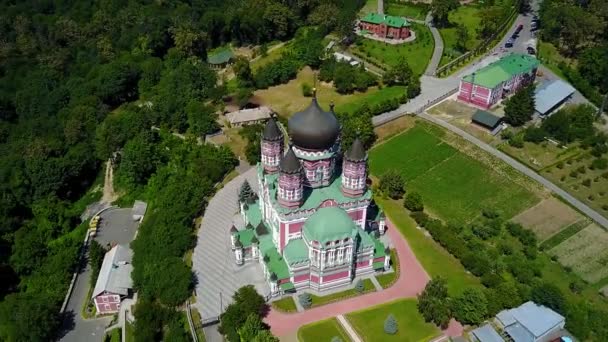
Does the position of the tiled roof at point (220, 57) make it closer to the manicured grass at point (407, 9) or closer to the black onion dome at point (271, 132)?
the manicured grass at point (407, 9)

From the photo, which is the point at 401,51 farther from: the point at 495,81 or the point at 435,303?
the point at 435,303

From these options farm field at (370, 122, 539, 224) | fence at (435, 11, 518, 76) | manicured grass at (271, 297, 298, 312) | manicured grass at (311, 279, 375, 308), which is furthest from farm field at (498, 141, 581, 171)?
manicured grass at (271, 297, 298, 312)

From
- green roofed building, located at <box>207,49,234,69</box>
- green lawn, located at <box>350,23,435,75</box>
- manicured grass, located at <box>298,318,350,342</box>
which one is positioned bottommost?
green roofed building, located at <box>207,49,234,69</box>

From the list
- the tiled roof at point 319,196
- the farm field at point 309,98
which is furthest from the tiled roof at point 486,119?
the tiled roof at point 319,196

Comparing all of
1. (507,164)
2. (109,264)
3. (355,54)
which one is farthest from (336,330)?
(355,54)

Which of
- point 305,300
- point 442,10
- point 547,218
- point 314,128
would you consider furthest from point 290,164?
point 442,10

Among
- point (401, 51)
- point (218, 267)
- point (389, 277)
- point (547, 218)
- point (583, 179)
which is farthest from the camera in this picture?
point (401, 51)

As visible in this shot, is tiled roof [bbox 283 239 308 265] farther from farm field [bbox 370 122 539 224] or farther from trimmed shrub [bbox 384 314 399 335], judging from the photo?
farm field [bbox 370 122 539 224]
